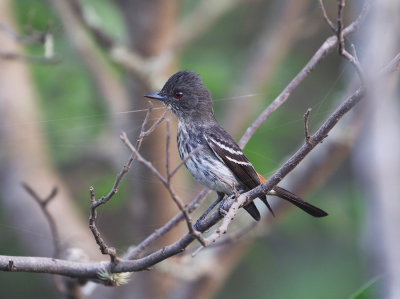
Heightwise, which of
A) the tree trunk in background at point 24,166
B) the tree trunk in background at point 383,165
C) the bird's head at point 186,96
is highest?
the tree trunk in background at point 383,165

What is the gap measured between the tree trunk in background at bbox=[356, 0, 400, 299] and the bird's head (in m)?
1.05

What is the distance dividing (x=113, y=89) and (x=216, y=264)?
1.71m

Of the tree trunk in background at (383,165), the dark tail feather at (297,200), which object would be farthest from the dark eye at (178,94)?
the tree trunk in background at (383,165)

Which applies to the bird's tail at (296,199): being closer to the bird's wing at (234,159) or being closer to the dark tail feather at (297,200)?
the dark tail feather at (297,200)

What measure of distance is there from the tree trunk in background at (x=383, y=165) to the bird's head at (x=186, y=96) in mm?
1051

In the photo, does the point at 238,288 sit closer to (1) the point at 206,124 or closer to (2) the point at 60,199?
(2) the point at 60,199

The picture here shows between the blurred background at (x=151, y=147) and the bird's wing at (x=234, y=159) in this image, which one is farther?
the blurred background at (x=151, y=147)

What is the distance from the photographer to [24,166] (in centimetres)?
532

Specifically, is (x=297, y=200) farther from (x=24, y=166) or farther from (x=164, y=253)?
(x=24, y=166)

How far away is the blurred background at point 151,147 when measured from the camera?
4586mm

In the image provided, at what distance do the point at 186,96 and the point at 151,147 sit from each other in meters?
0.89

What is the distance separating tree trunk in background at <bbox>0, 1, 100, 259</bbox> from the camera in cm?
512

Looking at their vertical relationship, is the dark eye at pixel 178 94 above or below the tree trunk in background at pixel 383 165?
below

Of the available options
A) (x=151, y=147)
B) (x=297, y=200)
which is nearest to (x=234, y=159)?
(x=297, y=200)
